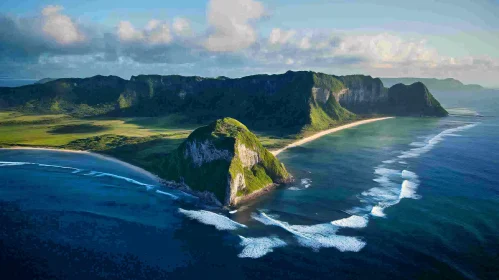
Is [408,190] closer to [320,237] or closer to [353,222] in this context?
[353,222]

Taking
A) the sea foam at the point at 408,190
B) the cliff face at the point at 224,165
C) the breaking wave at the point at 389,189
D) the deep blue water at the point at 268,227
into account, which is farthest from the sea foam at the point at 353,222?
the cliff face at the point at 224,165

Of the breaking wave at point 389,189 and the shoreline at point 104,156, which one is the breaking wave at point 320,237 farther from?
the shoreline at point 104,156

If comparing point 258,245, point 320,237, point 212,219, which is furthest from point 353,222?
point 212,219

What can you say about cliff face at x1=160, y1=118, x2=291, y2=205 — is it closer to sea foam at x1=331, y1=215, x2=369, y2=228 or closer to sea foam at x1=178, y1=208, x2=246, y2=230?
sea foam at x1=178, y1=208, x2=246, y2=230

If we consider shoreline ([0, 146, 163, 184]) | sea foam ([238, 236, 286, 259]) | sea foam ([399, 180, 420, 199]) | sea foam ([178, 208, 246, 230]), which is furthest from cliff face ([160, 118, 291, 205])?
sea foam ([399, 180, 420, 199])

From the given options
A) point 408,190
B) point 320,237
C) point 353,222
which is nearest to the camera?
point 320,237
